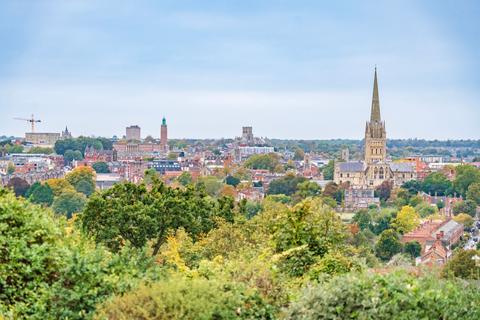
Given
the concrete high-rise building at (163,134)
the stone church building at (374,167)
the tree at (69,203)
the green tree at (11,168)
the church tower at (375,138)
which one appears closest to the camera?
the tree at (69,203)

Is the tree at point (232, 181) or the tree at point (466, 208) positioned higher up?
the tree at point (232, 181)

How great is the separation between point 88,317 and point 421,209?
58.6m

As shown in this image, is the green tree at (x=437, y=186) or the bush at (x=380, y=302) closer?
the bush at (x=380, y=302)

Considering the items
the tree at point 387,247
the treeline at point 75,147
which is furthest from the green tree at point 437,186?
the treeline at point 75,147

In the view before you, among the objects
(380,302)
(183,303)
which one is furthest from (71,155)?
(380,302)

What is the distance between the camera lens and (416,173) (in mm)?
96750

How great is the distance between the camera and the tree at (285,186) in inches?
3187

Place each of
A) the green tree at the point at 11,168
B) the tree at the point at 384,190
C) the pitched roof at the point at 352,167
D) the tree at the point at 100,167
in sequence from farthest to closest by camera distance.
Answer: the tree at the point at 100,167 → the green tree at the point at 11,168 → the pitched roof at the point at 352,167 → the tree at the point at 384,190

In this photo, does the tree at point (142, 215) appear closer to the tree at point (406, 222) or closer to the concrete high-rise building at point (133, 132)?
the tree at point (406, 222)

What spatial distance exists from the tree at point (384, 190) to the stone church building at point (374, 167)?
4.71 m

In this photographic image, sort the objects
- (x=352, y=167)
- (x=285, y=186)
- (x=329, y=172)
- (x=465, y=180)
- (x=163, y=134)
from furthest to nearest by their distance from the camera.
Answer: (x=163, y=134)
(x=329, y=172)
(x=352, y=167)
(x=285, y=186)
(x=465, y=180)

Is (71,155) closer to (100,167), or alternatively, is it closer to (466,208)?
(100,167)

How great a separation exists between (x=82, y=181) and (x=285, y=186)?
19462 millimetres

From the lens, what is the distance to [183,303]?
7.82 meters
